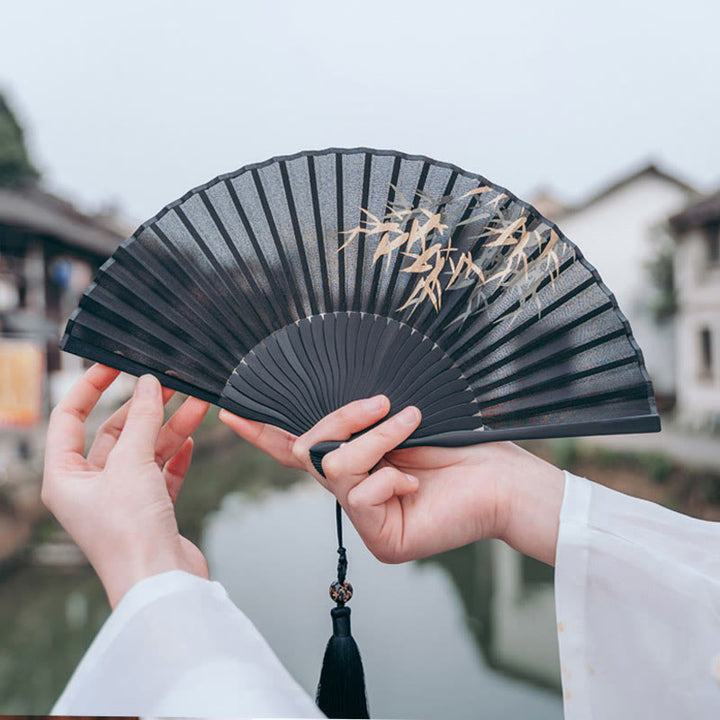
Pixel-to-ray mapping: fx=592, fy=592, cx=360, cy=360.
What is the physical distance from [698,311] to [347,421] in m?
1.68

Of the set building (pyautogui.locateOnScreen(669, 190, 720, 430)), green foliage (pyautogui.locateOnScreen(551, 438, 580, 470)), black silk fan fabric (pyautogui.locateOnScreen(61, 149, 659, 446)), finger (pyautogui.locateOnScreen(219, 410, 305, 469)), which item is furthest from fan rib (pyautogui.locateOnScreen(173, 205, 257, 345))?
green foliage (pyautogui.locateOnScreen(551, 438, 580, 470))

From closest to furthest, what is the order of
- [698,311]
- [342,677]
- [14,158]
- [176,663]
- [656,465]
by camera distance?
[176,663]
[342,677]
[698,311]
[14,158]
[656,465]

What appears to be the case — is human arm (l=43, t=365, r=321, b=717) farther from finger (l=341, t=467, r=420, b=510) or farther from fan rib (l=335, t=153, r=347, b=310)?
fan rib (l=335, t=153, r=347, b=310)

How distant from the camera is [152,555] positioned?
1.99 feet

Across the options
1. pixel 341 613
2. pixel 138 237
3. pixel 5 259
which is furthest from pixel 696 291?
pixel 5 259

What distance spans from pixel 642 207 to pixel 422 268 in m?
1.50

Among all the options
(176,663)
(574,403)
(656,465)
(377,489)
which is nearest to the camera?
(176,663)

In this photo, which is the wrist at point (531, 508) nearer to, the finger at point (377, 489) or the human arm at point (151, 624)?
the finger at point (377, 489)

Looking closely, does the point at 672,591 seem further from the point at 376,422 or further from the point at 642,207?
the point at 642,207

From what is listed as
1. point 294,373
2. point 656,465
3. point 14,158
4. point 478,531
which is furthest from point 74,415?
point 656,465

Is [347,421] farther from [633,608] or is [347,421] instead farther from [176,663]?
[633,608]

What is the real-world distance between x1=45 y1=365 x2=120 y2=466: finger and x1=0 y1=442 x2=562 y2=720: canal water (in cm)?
Answer: 184

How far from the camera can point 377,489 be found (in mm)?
681

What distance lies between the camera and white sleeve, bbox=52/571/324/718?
1.86 feet
